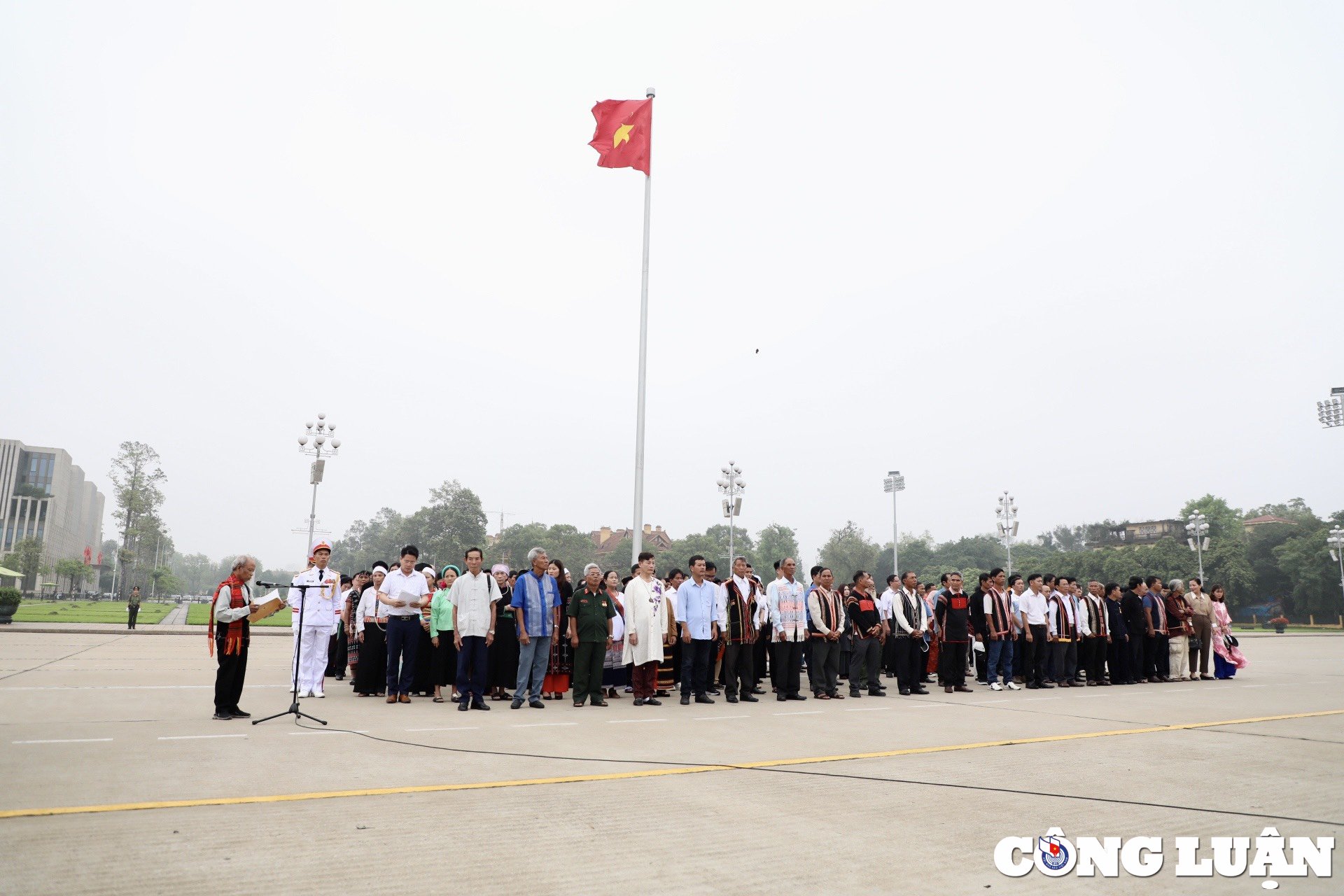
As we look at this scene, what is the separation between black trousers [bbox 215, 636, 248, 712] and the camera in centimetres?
845

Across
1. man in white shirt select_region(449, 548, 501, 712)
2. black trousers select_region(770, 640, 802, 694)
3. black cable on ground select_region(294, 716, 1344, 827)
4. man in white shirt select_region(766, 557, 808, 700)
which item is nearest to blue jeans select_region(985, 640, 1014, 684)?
man in white shirt select_region(766, 557, 808, 700)

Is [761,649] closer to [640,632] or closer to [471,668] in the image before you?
[640,632]

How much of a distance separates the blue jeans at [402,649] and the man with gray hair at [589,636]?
208 cm

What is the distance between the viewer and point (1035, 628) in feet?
45.5

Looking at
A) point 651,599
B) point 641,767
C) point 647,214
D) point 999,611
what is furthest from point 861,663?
point 647,214

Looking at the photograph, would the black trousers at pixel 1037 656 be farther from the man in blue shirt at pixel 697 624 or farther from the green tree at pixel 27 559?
the green tree at pixel 27 559

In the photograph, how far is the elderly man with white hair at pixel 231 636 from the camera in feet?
27.8

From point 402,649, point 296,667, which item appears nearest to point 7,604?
point 402,649

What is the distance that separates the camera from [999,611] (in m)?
13.4

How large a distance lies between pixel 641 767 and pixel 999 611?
8.92 m

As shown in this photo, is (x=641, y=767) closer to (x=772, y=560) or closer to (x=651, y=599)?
(x=651, y=599)

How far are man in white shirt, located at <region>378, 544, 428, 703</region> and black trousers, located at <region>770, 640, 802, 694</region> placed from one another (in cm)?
Answer: 498

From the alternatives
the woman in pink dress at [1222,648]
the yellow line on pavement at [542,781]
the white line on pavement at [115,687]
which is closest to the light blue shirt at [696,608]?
the yellow line on pavement at [542,781]

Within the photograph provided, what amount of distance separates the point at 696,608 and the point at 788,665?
5.25 feet
